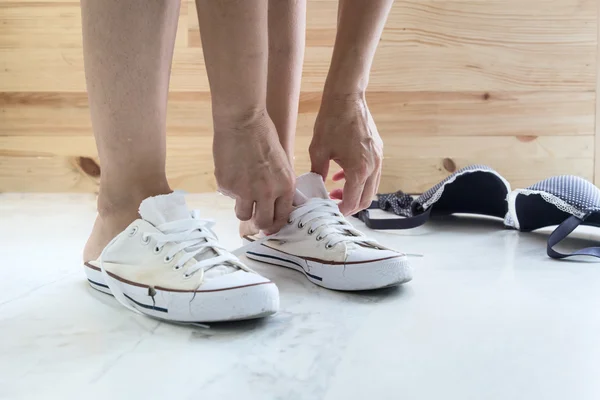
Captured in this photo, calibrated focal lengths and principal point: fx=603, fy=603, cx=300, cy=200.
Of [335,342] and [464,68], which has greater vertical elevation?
[464,68]

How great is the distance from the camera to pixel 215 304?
635 mm

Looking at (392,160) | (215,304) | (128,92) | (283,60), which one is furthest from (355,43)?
(392,160)

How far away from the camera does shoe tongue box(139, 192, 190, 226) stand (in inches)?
28.1

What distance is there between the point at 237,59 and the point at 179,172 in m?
1.21

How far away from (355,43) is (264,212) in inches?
11.3

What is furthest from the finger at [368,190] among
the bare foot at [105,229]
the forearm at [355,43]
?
the bare foot at [105,229]

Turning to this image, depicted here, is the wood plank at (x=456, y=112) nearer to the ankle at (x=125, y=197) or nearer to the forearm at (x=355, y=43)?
the forearm at (x=355, y=43)

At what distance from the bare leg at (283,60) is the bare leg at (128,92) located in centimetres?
24

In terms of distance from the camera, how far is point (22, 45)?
1844 millimetres

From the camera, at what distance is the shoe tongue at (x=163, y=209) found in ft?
2.34

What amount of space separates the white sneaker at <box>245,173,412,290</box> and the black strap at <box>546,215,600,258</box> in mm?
327

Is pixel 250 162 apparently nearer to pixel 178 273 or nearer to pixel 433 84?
pixel 178 273

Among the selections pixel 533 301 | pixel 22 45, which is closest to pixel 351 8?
pixel 533 301

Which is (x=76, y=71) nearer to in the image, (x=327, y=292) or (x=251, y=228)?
(x=251, y=228)
